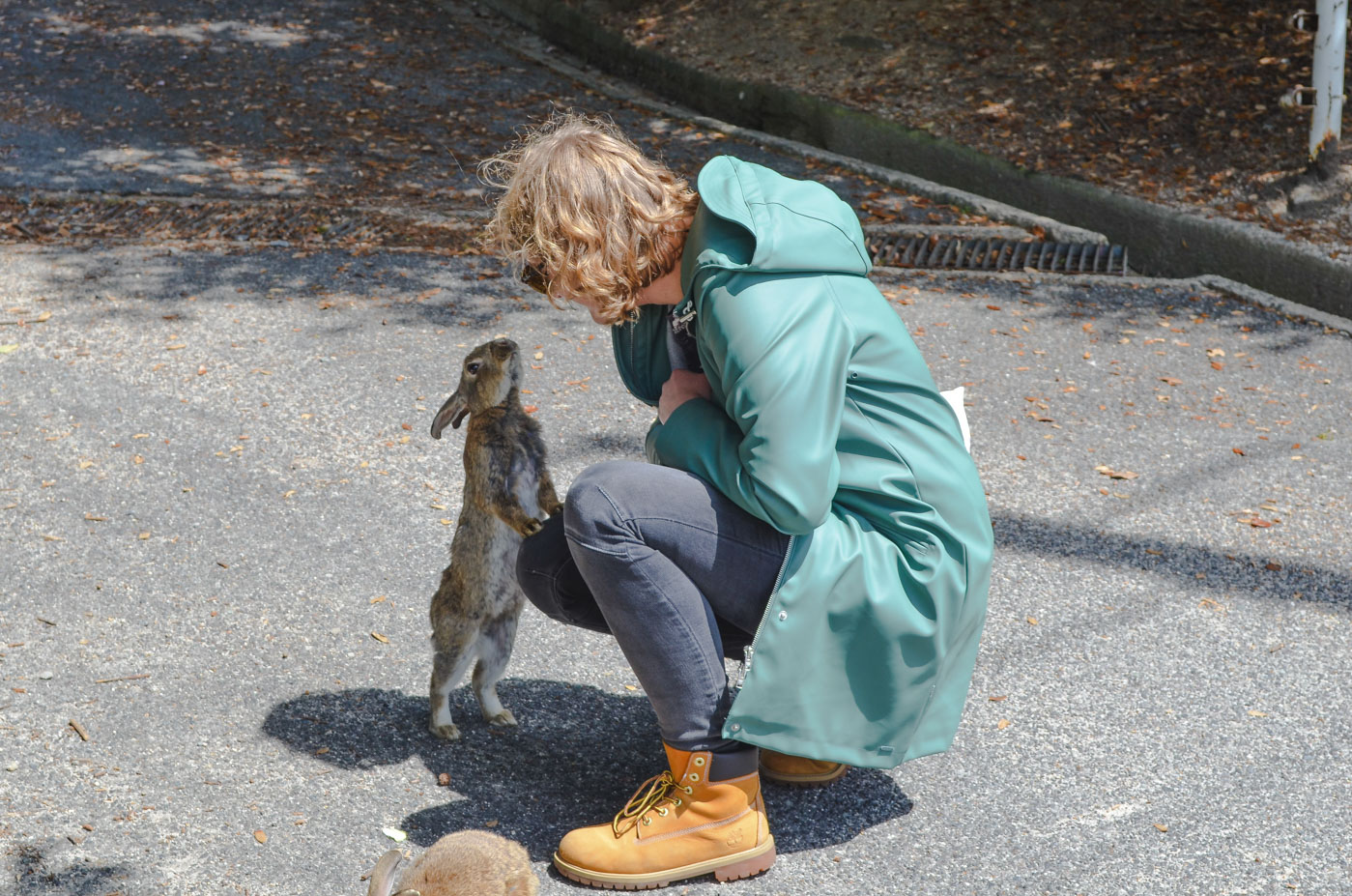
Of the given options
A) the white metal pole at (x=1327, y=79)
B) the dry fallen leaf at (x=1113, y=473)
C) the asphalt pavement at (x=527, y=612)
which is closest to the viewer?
the asphalt pavement at (x=527, y=612)

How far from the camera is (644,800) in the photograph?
266 cm

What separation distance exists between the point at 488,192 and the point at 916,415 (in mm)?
6100

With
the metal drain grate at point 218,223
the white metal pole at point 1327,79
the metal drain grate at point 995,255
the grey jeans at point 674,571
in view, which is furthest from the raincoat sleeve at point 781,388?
the white metal pole at point 1327,79

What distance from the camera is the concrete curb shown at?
21.5 feet

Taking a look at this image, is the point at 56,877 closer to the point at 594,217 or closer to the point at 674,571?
the point at 674,571

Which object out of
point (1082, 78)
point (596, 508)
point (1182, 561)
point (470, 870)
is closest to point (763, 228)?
point (596, 508)

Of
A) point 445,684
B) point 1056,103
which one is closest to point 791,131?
point 1056,103

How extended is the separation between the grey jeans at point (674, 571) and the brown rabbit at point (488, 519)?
0.35 metres

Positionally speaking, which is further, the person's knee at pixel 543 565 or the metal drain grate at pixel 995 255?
the metal drain grate at pixel 995 255

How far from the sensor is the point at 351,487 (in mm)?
4445

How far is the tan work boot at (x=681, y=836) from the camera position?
8.45 feet

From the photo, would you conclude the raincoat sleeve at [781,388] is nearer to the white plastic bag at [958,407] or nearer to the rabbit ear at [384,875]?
the white plastic bag at [958,407]

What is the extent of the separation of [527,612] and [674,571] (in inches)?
57.9

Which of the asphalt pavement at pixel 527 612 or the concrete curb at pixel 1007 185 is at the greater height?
the concrete curb at pixel 1007 185
